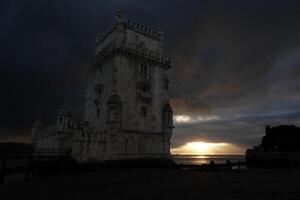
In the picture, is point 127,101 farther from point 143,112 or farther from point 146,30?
point 146,30

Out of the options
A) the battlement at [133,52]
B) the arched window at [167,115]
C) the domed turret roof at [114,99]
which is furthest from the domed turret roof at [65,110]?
the arched window at [167,115]

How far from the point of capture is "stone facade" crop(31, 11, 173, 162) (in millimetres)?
34438

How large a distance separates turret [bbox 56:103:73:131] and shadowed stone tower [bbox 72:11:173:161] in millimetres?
4789

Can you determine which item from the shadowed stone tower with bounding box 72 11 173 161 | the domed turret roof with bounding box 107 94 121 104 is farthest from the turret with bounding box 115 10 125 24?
the domed turret roof with bounding box 107 94 121 104

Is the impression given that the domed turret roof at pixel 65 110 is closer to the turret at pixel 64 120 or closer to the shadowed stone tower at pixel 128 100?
the turret at pixel 64 120

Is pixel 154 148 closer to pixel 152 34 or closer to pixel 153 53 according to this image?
pixel 153 53

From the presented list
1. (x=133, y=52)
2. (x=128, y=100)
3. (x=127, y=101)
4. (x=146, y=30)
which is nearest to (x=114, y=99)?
(x=127, y=101)

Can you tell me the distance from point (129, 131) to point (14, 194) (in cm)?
1730

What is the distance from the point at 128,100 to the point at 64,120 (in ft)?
49.5

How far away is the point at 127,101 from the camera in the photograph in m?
37.1

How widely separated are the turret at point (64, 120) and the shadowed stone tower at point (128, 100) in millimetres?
4789

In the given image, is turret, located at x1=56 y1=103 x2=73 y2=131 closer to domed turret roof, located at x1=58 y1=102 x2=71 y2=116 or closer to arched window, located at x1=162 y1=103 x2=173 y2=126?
domed turret roof, located at x1=58 y1=102 x2=71 y2=116

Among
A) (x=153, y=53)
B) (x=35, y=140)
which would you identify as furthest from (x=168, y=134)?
(x=35, y=140)

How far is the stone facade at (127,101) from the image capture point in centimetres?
3444
